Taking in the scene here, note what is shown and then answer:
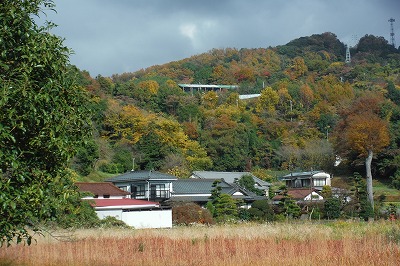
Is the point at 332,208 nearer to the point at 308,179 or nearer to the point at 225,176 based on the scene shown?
the point at 308,179

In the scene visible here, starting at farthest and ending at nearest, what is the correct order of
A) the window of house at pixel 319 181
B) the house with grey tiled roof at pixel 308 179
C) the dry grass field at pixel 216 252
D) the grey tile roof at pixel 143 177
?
the window of house at pixel 319 181, the house with grey tiled roof at pixel 308 179, the grey tile roof at pixel 143 177, the dry grass field at pixel 216 252

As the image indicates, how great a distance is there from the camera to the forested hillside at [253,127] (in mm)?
41531

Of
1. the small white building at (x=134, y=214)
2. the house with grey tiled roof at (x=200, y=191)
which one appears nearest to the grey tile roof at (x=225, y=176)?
the house with grey tiled roof at (x=200, y=191)

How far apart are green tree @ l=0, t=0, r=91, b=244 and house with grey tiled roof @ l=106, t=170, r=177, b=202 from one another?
93.4 ft

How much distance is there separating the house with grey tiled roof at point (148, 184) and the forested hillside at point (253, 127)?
340 centimetres

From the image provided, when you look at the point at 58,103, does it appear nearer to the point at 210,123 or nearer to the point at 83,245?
the point at 83,245

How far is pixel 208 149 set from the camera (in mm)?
47562

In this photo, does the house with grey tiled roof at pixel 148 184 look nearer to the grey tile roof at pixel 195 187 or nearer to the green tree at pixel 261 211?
the grey tile roof at pixel 195 187

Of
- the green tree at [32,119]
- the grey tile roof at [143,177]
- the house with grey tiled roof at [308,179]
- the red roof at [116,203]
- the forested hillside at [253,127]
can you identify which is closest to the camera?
the green tree at [32,119]

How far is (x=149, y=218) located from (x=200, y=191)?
1098cm

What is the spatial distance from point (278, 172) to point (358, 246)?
127 feet

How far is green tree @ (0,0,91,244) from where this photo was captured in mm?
5422

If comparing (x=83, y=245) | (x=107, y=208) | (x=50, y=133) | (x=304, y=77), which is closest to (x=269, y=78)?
(x=304, y=77)

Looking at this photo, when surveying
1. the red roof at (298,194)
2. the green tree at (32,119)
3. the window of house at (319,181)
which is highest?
the green tree at (32,119)
